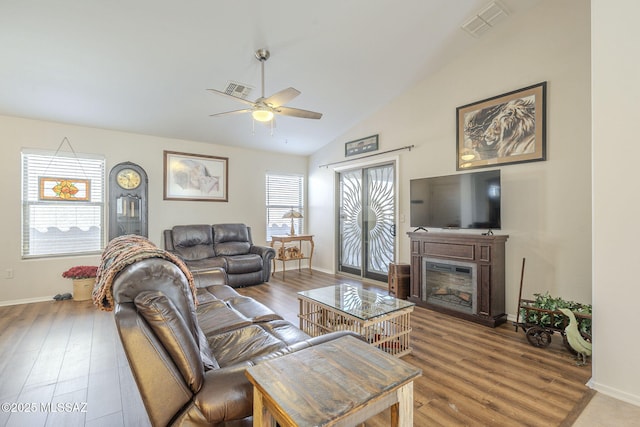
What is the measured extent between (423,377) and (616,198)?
1852mm

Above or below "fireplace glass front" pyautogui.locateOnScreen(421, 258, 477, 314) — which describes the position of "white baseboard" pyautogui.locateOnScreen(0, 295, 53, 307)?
below

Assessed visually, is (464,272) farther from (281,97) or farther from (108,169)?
(108,169)

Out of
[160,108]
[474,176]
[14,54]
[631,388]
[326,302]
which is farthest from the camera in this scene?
[160,108]

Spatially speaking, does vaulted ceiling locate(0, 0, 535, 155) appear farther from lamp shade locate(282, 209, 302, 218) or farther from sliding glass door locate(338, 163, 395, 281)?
lamp shade locate(282, 209, 302, 218)

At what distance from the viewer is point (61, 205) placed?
169 inches

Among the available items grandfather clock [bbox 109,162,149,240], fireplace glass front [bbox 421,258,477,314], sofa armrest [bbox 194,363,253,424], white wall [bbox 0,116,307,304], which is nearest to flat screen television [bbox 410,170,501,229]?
fireplace glass front [bbox 421,258,477,314]

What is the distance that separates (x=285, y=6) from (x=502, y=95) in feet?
8.58

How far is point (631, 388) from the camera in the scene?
6.36 ft

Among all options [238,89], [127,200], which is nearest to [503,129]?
[238,89]

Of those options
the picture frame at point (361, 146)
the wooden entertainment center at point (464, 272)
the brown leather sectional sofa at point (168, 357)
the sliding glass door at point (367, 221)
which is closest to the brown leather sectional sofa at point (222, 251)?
the sliding glass door at point (367, 221)

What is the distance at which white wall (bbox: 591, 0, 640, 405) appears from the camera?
1.94m

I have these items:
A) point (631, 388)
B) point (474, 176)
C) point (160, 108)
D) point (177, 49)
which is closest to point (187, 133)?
point (160, 108)

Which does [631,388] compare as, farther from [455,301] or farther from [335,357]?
[335,357]

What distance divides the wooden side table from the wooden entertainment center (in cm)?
249
